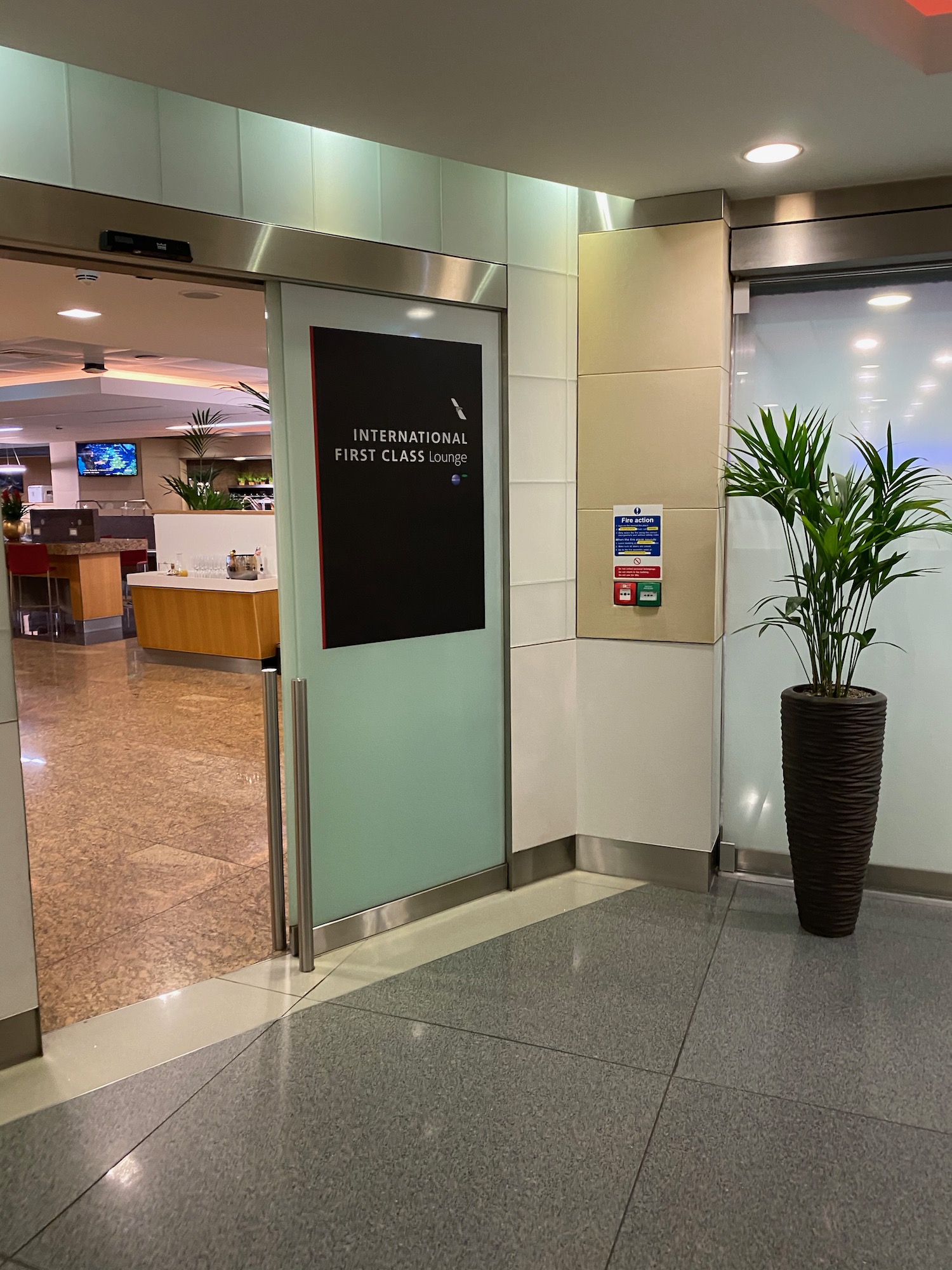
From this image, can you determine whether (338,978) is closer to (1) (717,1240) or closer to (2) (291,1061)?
(2) (291,1061)

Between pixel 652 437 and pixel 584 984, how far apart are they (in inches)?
79.6

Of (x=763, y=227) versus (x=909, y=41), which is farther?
(x=763, y=227)

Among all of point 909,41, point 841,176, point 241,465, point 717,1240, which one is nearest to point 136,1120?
point 717,1240

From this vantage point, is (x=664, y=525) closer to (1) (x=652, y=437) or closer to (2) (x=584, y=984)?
(1) (x=652, y=437)

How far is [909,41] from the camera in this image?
2.49 metres

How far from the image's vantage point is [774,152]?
3.13m

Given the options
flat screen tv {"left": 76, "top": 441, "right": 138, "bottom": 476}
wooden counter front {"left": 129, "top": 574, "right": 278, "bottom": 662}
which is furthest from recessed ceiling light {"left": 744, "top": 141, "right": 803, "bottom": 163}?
flat screen tv {"left": 76, "top": 441, "right": 138, "bottom": 476}

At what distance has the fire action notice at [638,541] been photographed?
3.79m

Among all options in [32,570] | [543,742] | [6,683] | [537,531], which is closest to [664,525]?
[537,531]

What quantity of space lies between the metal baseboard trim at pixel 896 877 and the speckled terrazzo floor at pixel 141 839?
2075 millimetres

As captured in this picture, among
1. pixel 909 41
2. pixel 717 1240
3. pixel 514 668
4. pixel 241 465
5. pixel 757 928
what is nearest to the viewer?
pixel 717 1240

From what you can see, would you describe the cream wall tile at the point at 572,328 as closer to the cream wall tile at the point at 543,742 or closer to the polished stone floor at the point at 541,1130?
the cream wall tile at the point at 543,742

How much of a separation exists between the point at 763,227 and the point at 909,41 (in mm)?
1170

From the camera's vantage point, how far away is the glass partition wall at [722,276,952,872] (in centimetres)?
369
